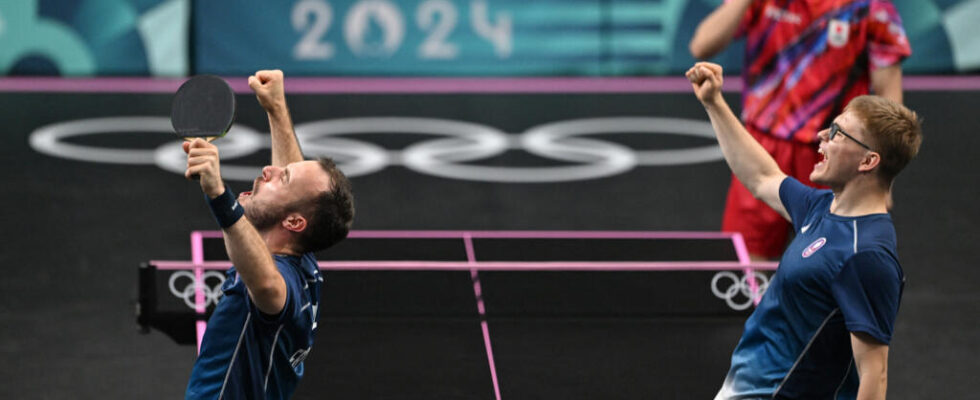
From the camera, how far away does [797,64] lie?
621cm

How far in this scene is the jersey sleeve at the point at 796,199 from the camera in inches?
165

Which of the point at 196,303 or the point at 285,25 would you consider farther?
the point at 285,25

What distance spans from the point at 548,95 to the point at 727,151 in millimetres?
7849

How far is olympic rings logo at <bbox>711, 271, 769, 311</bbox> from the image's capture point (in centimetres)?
582

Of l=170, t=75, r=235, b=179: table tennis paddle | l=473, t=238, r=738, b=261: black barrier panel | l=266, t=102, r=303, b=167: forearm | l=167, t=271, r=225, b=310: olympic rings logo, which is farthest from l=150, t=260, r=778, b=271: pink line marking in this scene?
l=170, t=75, r=235, b=179: table tennis paddle

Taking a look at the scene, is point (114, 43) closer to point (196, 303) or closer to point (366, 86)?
point (366, 86)

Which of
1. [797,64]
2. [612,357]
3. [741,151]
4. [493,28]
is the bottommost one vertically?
[612,357]

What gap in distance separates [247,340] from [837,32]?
3440 millimetres

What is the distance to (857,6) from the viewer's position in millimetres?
6086

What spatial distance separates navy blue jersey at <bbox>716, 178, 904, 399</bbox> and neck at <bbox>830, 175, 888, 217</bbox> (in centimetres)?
A: 3

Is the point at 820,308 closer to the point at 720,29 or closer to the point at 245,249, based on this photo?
the point at 245,249

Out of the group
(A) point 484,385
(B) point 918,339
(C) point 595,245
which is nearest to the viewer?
(A) point 484,385

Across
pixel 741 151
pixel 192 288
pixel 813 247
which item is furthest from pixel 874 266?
pixel 192 288

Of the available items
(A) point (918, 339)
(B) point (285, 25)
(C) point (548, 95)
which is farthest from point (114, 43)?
(A) point (918, 339)
